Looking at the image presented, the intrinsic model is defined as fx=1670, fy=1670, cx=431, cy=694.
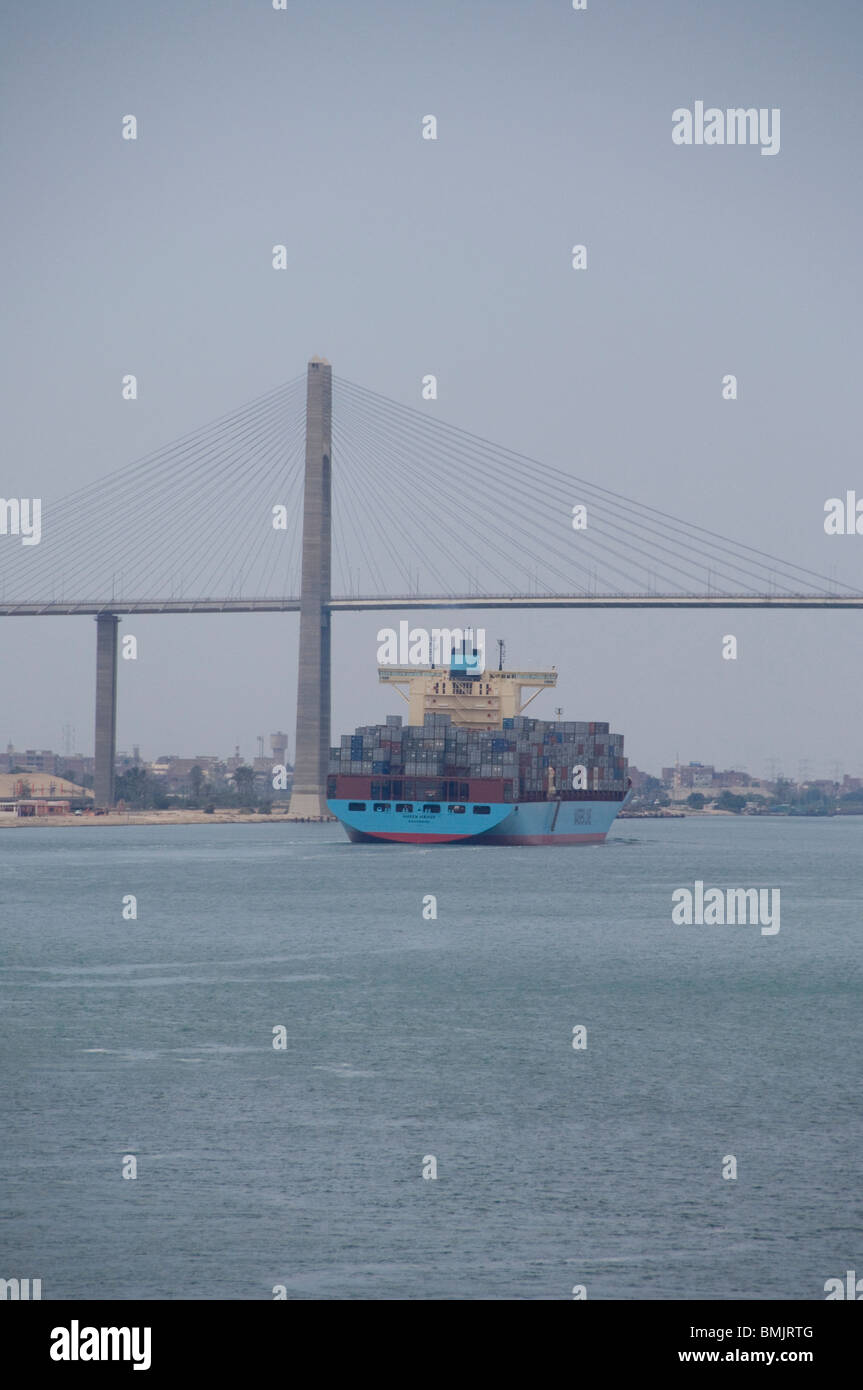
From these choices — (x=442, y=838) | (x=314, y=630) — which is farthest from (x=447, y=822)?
(x=314, y=630)

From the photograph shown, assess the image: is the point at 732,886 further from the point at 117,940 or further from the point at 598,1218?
the point at 598,1218

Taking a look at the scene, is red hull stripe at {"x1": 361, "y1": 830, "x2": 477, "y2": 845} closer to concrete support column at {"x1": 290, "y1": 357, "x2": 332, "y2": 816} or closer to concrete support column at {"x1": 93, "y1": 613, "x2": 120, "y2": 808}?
concrete support column at {"x1": 290, "y1": 357, "x2": 332, "y2": 816}

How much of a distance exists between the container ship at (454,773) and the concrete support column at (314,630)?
7561 mm

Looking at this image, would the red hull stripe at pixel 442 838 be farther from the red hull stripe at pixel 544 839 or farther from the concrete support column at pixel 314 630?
the concrete support column at pixel 314 630

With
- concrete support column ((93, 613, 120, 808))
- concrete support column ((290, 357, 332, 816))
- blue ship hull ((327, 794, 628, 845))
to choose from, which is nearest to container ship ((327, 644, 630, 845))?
blue ship hull ((327, 794, 628, 845))

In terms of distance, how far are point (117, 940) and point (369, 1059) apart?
18464 millimetres

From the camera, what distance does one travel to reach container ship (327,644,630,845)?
8334cm

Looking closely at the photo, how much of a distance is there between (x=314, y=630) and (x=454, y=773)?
19.8 meters

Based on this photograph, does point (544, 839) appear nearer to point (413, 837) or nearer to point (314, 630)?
point (413, 837)

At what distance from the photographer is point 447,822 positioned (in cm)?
8325

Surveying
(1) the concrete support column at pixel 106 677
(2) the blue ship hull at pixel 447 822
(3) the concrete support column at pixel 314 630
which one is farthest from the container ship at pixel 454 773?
(1) the concrete support column at pixel 106 677

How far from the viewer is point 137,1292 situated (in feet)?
47.6

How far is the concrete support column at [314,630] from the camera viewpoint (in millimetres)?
100312
